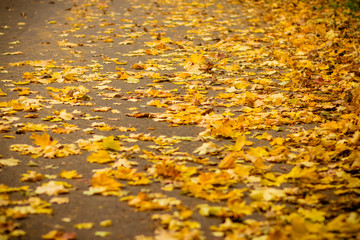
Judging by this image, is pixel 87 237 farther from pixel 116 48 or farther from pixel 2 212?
pixel 116 48

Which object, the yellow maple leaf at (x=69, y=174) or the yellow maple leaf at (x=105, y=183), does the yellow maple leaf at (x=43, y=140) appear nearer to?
the yellow maple leaf at (x=69, y=174)

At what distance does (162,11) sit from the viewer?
9.66 m

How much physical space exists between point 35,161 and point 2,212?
71cm

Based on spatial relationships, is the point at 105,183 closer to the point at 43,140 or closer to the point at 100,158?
the point at 100,158

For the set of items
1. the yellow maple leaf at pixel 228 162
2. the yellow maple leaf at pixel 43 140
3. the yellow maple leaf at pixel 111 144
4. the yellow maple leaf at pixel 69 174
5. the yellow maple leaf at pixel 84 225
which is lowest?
the yellow maple leaf at pixel 84 225

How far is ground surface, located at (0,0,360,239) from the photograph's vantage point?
2.37m

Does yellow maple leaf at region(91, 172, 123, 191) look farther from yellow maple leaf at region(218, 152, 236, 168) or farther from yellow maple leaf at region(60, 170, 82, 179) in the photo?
yellow maple leaf at region(218, 152, 236, 168)

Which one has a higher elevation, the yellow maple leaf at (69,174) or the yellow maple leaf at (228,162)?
the yellow maple leaf at (69,174)

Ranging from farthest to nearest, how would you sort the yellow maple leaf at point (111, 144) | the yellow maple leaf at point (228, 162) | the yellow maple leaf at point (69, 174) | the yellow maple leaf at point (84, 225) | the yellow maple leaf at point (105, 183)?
the yellow maple leaf at point (111, 144) → the yellow maple leaf at point (228, 162) → the yellow maple leaf at point (69, 174) → the yellow maple leaf at point (105, 183) → the yellow maple leaf at point (84, 225)

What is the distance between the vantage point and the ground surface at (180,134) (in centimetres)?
237

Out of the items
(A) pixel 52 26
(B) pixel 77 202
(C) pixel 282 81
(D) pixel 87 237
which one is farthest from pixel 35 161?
(A) pixel 52 26

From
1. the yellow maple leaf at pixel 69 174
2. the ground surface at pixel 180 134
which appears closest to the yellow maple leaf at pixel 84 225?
the ground surface at pixel 180 134

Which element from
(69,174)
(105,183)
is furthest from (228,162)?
(69,174)

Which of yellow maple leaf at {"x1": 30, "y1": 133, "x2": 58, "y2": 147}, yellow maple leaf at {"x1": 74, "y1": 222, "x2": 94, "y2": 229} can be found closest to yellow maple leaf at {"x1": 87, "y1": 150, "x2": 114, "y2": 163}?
yellow maple leaf at {"x1": 30, "y1": 133, "x2": 58, "y2": 147}
